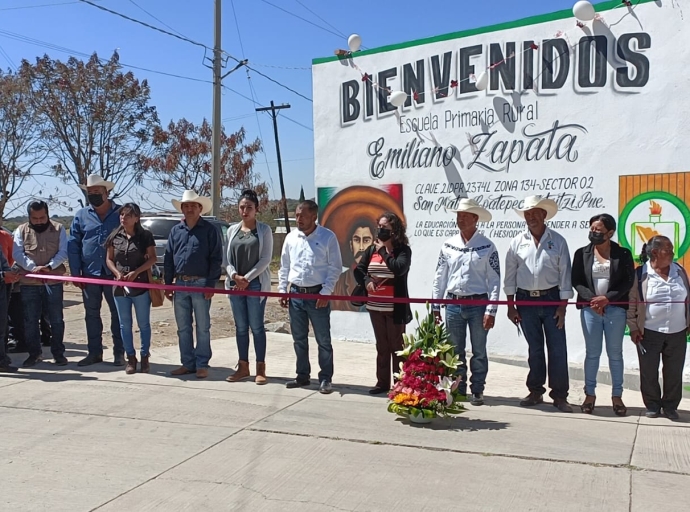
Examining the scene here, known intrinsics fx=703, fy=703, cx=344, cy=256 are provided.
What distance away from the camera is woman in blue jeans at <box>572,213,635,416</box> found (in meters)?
6.26

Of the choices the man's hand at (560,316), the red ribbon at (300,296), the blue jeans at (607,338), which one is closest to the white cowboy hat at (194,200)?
the red ribbon at (300,296)

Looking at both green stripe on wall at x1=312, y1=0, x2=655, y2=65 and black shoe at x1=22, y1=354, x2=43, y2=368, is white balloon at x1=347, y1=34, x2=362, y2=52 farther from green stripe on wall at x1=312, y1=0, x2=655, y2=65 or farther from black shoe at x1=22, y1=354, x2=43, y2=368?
black shoe at x1=22, y1=354, x2=43, y2=368

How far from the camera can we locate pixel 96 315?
8375 millimetres

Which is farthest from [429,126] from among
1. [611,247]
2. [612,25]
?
[611,247]

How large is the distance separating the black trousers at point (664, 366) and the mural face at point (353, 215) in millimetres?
4803

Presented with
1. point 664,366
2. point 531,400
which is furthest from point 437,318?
point 664,366

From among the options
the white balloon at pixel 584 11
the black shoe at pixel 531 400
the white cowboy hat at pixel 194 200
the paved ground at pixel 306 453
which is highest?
the white balloon at pixel 584 11

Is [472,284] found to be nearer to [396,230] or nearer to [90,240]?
[396,230]

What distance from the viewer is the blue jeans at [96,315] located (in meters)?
8.22

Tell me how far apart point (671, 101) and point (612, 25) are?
1187 mm

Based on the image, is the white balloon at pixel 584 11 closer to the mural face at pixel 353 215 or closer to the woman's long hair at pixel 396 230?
the mural face at pixel 353 215

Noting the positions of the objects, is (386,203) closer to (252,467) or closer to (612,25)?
(612,25)

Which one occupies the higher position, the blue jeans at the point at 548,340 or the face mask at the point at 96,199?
the face mask at the point at 96,199

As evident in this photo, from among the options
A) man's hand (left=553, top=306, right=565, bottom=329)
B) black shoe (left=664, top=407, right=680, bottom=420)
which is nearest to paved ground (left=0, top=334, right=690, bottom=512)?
black shoe (left=664, top=407, right=680, bottom=420)
